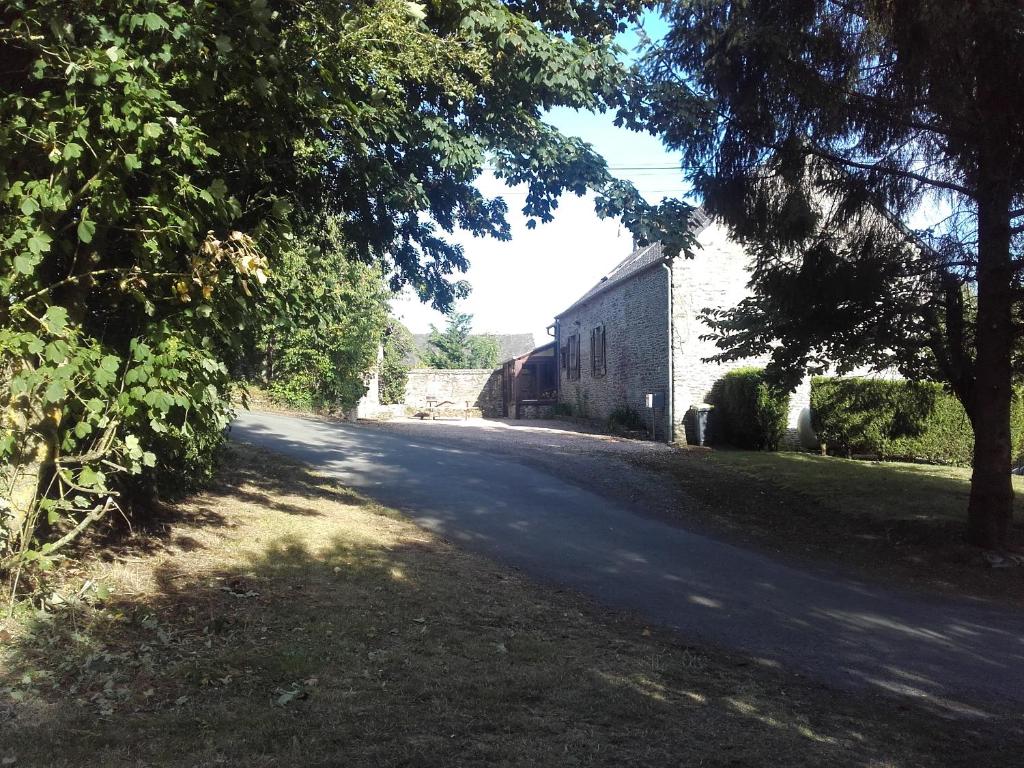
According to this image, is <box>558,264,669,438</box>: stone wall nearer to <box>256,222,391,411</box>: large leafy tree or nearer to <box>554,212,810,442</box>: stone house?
<box>554,212,810,442</box>: stone house

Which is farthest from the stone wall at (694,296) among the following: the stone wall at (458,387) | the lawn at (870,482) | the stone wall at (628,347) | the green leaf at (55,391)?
the stone wall at (458,387)

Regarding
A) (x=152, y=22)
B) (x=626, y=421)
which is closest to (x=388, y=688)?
(x=152, y=22)

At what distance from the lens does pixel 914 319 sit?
9.66 metres

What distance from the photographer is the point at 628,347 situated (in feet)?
75.7

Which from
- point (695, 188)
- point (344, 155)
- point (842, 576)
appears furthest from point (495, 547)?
point (695, 188)

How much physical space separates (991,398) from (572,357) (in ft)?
69.0

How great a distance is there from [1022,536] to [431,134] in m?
8.53

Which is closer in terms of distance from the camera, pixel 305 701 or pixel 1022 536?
pixel 305 701

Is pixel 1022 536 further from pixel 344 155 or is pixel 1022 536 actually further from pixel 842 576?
pixel 344 155

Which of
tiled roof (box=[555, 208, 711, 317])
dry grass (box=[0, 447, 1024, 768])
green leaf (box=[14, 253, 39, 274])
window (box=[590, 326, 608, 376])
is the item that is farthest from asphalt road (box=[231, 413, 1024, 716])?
window (box=[590, 326, 608, 376])

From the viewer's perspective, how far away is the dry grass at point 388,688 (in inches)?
149

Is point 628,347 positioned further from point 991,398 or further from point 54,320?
point 54,320

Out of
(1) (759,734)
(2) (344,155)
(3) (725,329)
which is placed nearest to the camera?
(1) (759,734)

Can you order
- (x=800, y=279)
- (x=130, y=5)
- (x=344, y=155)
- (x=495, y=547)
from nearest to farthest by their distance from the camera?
1. (x=130, y=5)
2. (x=344, y=155)
3. (x=495, y=547)
4. (x=800, y=279)
